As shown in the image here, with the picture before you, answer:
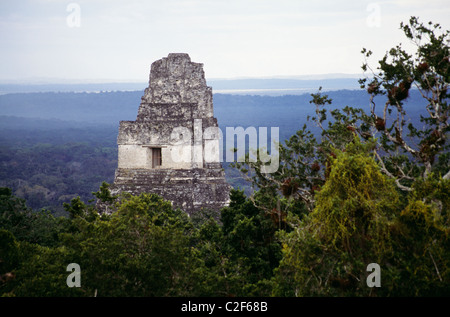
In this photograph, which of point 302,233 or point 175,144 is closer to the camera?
point 302,233

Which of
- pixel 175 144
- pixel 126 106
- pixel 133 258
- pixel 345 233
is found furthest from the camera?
pixel 126 106

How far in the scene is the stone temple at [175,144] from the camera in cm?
1537

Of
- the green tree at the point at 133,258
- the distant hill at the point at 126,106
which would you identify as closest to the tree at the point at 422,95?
the green tree at the point at 133,258

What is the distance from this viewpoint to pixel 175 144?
16.0m

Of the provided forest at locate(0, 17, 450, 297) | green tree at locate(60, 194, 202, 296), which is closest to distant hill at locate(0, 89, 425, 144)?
forest at locate(0, 17, 450, 297)

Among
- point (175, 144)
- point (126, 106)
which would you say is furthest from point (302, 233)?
point (126, 106)

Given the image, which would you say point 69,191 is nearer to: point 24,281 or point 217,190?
point 217,190

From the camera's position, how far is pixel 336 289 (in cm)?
795

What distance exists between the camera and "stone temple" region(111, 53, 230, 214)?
1537 centimetres

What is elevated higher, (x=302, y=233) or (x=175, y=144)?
(x=175, y=144)

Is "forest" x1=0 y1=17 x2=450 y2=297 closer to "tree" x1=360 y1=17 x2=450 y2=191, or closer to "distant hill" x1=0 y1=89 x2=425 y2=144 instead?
"tree" x1=360 y1=17 x2=450 y2=191

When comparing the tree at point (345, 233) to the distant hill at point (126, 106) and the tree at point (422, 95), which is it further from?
the distant hill at point (126, 106)

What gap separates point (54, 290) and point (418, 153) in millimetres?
6374

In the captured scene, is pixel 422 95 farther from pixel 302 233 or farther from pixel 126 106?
pixel 126 106
